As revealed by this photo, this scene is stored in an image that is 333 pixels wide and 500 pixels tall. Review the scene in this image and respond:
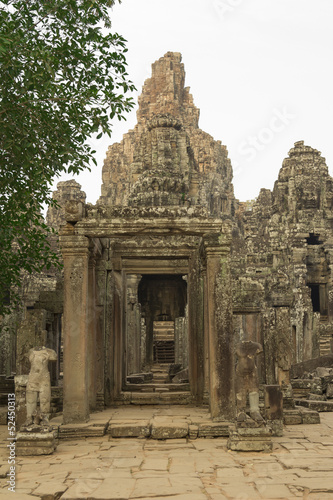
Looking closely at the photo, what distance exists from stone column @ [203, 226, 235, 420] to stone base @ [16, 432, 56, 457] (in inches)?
114

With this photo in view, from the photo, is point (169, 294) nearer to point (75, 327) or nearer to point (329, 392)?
point (329, 392)

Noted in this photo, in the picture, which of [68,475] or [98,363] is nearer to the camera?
[68,475]

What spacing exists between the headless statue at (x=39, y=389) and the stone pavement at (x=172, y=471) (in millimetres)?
575

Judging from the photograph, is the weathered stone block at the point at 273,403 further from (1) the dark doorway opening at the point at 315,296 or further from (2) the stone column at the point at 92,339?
(1) the dark doorway opening at the point at 315,296

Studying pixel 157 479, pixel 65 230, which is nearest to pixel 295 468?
pixel 157 479

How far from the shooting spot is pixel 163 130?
83.9 ft

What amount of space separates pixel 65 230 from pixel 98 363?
3.62 meters

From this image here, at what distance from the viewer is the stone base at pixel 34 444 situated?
784 centimetres

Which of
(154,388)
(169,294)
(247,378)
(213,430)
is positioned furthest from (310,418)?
(169,294)

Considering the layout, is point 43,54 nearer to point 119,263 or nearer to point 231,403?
point 119,263

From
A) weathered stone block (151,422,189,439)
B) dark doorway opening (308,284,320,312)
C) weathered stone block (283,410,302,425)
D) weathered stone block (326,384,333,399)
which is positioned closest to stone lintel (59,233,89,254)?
weathered stone block (151,422,189,439)

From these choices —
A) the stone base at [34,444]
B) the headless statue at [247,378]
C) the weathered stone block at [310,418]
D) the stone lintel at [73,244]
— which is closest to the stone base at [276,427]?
the headless statue at [247,378]

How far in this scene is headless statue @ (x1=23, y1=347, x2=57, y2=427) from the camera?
8.20 m

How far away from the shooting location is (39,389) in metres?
8.37
